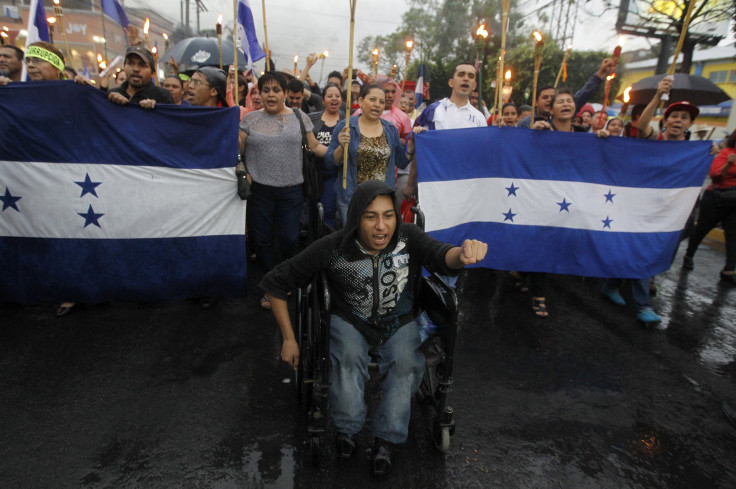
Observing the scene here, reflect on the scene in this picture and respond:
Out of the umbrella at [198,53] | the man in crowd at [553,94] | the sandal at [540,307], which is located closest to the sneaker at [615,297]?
the sandal at [540,307]

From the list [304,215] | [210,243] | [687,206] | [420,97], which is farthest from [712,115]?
[210,243]

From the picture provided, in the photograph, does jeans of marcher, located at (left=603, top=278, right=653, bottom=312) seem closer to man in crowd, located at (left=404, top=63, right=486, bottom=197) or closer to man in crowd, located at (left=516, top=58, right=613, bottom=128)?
man in crowd, located at (left=516, top=58, right=613, bottom=128)

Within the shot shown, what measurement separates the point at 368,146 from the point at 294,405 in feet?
7.22

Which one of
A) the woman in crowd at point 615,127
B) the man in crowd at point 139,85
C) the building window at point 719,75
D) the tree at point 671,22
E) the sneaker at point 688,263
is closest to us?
the man in crowd at point 139,85

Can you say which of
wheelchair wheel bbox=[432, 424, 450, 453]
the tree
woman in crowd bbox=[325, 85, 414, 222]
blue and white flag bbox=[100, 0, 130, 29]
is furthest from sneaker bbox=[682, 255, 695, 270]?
the tree

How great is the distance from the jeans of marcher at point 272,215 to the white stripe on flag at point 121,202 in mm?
145

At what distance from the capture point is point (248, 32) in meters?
5.20

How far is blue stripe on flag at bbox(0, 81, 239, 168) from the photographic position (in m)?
3.55

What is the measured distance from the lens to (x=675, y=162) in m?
4.35

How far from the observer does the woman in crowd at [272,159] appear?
389 cm

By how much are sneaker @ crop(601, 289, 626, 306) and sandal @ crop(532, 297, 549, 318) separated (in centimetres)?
94

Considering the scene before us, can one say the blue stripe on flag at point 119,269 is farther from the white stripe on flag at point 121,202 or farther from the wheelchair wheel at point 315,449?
the wheelchair wheel at point 315,449

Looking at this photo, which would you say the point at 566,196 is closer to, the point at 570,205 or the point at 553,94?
the point at 570,205

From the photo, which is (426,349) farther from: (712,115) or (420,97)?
(712,115)
